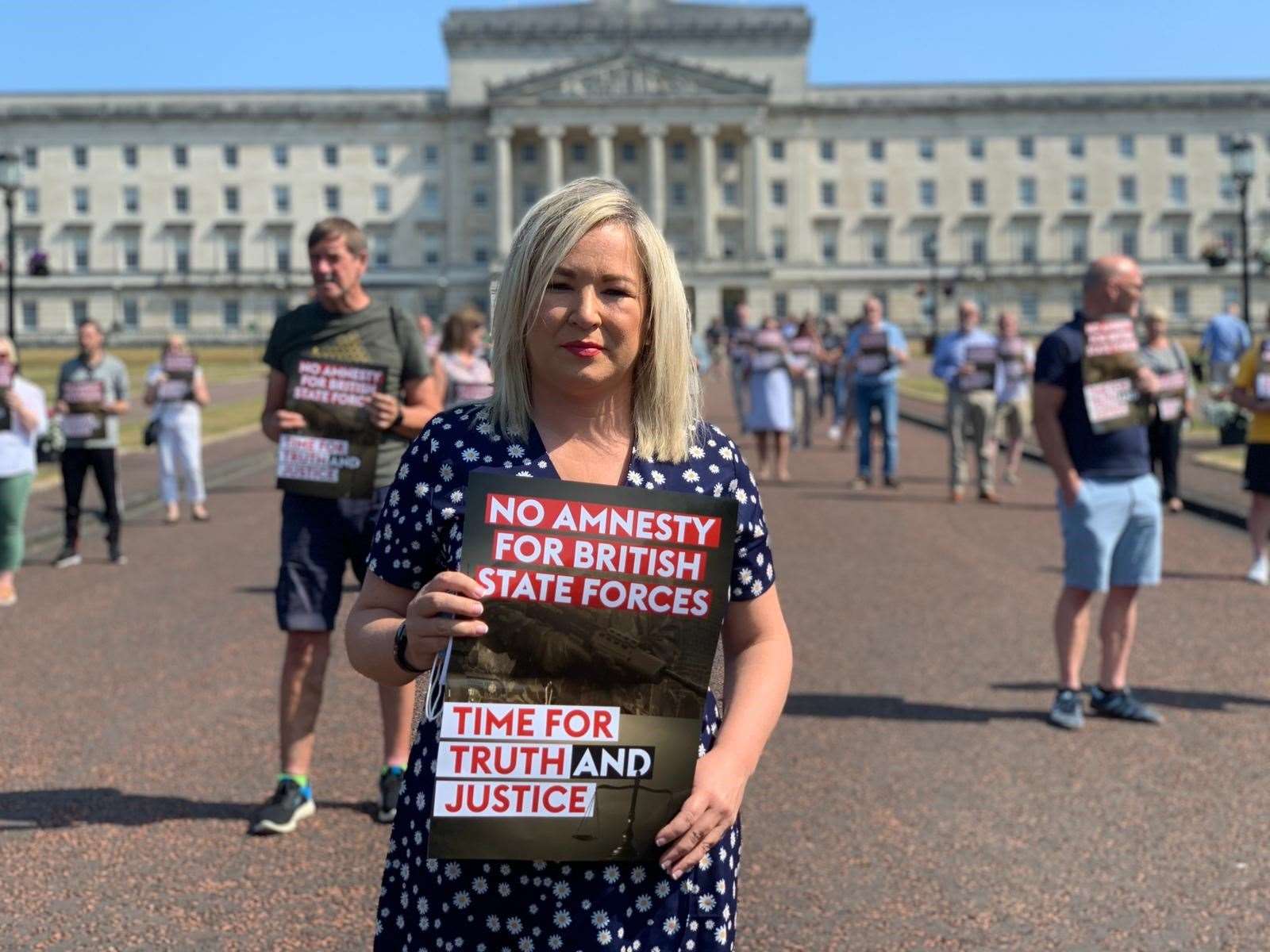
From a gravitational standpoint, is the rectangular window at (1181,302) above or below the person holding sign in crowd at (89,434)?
above

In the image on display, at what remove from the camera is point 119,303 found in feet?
371

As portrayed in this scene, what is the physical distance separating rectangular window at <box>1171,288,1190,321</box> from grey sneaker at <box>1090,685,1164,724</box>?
11045 centimetres

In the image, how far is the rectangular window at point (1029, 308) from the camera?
111188 millimetres

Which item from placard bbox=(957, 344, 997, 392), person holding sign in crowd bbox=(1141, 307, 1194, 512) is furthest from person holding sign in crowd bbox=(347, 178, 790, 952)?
placard bbox=(957, 344, 997, 392)

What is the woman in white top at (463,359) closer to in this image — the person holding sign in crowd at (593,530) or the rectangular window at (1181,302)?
the person holding sign in crowd at (593,530)

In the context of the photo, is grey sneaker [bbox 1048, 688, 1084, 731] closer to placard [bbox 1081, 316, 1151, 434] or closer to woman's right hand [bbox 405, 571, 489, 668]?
placard [bbox 1081, 316, 1151, 434]

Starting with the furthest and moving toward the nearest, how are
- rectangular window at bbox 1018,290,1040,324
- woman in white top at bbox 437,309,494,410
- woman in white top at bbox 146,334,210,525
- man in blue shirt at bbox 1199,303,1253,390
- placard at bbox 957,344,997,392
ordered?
rectangular window at bbox 1018,290,1040,324 < man in blue shirt at bbox 1199,303,1253,390 < placard at bbox 957,344,997,392 < woman in white top at bbox 146,334,210,525 < woman in white top at bbox 437,309,494,410

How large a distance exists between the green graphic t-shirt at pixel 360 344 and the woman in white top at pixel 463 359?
5436 millimetres

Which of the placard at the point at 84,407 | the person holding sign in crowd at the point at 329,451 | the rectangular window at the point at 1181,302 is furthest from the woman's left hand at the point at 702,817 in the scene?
the rectangular window at the point at 1181,302

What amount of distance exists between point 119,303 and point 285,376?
11259cm

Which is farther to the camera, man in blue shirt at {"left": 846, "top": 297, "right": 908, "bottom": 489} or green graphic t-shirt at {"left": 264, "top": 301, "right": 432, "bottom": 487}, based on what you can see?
man in blue shirt at {"left": 846, "top": 297, "right": 908, "bottom": 489}

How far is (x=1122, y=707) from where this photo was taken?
7.67m

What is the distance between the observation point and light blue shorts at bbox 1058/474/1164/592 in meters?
7.66

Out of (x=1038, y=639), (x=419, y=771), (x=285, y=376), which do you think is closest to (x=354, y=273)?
(x=285, y=376)
